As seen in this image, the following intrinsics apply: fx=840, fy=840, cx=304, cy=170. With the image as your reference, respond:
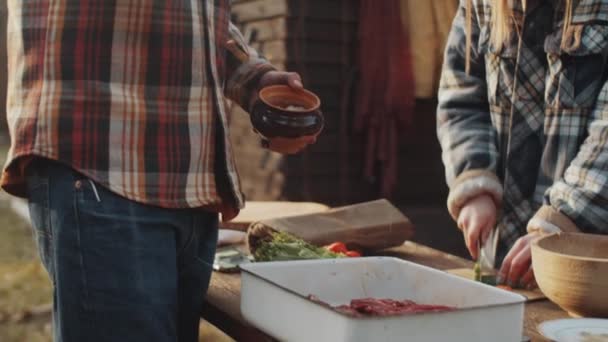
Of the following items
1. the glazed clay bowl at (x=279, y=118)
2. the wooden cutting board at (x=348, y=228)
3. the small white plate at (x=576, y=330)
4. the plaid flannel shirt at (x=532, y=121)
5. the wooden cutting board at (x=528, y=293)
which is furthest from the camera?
the wooden cutting board at (x=348, y=228)

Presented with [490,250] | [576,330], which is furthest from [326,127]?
[576,330]

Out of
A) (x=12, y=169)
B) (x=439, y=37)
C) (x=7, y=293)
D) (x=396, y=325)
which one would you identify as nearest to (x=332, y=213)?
(x=12, y=169)

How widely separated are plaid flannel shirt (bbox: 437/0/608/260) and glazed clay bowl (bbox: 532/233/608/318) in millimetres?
188

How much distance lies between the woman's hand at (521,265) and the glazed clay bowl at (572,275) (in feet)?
0.53

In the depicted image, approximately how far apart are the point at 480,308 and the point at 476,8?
1351 mm

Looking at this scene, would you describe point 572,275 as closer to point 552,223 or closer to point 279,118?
point 552,223

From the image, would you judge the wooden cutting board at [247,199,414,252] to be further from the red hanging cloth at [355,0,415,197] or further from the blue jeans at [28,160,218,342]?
the red hanging cloth at [355,0,415,197]

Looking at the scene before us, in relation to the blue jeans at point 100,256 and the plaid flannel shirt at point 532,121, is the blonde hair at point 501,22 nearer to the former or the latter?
the plaid flannel shirt at point 532,121

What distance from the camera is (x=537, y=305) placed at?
6.19 feet

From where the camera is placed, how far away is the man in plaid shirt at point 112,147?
5.22 feet

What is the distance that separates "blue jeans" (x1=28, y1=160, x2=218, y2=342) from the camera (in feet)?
5.20

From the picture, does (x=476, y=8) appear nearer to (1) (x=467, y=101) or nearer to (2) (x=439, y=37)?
(1) (x=467, y=101)

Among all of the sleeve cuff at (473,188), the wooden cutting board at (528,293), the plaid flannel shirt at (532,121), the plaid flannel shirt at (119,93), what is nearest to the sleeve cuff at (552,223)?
the plaid flannel shirt at (532,121)

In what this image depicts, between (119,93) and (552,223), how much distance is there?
1.07 m
